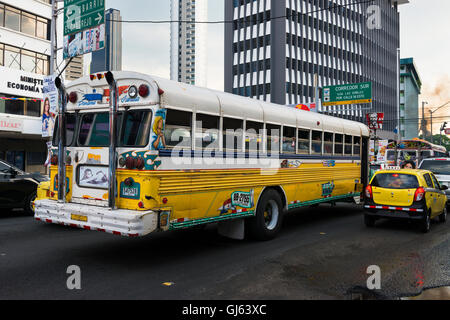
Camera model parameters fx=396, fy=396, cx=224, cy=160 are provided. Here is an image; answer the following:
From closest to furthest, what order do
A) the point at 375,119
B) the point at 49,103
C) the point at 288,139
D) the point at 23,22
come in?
the point at 288,139, the point at 49,103, the point at 375,119, the point at 23,22

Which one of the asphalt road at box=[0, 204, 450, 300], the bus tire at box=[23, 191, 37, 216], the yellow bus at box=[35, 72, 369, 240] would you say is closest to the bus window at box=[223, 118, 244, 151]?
the yellow bus at box=[35, 72, 369, 240]

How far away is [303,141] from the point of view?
375 inches

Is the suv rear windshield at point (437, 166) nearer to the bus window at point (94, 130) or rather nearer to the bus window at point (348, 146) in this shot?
the bus window at point (348, 146)

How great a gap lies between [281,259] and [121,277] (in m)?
2.67

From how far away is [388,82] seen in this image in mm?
86562

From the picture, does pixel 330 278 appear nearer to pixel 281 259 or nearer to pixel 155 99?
pixel 281 259

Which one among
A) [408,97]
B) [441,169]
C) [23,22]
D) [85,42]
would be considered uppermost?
[408,97]

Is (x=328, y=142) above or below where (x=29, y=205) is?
above

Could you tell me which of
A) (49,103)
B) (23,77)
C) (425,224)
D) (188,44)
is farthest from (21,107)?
(188,44)

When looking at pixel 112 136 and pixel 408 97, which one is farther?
pixel 408 97

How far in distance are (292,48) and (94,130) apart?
58.2 metres

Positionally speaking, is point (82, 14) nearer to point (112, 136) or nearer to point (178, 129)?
point (112, 136)

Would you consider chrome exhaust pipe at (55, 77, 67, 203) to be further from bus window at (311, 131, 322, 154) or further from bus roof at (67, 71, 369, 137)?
bus window at (311, 131, 322, 154)

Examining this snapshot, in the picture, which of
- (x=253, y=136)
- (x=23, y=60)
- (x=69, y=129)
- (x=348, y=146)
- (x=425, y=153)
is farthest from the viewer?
(x=425, y=153)
